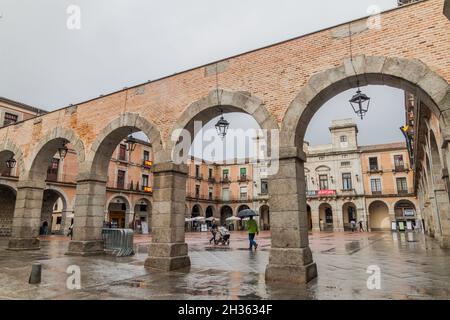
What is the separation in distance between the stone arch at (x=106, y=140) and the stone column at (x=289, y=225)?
15.0 ft

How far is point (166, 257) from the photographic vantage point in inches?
299

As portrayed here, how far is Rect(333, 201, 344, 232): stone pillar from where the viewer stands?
35406 mm

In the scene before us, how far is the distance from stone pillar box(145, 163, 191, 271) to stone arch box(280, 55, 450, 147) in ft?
10.4

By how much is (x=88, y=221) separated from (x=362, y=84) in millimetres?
9059

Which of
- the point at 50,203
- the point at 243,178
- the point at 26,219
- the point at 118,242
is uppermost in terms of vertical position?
the point at 243,178

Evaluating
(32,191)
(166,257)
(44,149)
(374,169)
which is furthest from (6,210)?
(374,169)

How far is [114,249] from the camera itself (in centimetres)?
1033

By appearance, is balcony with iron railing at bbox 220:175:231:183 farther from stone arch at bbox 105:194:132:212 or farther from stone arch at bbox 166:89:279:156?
stone arch at bbox 166:89:279:156

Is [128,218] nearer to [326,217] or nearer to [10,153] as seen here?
[10,153]

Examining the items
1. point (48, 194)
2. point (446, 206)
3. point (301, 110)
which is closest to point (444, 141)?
point (301, 110)

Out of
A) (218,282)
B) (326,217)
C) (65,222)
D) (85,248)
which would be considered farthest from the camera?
(326,217)

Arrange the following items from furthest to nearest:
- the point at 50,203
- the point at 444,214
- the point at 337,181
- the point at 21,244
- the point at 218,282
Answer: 1. the point at 337,181
2. the point at 50,203
3. the point at 444,214
4. the point at 21,244
5. the point at 218,282

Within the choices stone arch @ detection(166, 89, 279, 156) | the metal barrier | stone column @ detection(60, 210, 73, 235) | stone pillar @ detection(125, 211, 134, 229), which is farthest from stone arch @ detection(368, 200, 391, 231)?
stone arch @ detection(166, 89, 279, 156)

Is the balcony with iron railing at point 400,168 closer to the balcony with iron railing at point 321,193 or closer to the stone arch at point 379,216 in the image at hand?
the stone arch at point 379,216
